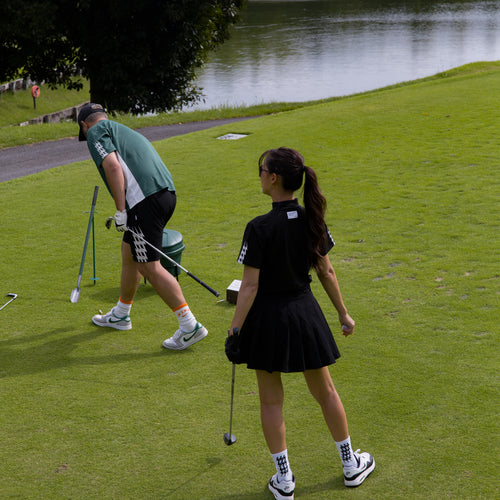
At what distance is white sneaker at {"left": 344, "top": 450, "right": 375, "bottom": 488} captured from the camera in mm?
3850

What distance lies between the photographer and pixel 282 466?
3.75 meters

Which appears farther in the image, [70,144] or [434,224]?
[70,144]

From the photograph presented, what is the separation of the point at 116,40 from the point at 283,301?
13.9m

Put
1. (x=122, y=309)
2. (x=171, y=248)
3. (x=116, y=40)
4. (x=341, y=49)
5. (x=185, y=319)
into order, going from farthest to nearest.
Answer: (x=341, y=49) → (x=116, y=40) → (x=171, y=248) → (x=122, y=309) → (x=185, y=319)

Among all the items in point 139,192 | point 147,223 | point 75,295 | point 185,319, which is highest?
point 139,192

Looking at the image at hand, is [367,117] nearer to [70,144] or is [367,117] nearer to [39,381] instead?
[70,144]

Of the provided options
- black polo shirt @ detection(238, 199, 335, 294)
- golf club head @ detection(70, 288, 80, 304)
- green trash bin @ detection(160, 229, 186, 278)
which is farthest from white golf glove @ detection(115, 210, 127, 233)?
black polo shirt @ detection(238, 199, 335, 294)

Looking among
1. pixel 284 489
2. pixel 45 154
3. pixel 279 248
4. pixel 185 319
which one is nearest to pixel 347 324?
pixel 279 248

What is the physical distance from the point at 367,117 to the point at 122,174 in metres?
11.6

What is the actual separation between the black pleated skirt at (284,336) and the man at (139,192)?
2050 mm

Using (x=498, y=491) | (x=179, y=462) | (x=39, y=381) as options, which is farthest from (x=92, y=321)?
(x=498, y=491)

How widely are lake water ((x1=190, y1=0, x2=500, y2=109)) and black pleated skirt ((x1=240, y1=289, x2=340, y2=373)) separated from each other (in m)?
27.0

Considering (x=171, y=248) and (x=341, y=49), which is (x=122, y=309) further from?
(x=341, y=49)

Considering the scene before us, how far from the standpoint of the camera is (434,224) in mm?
8695
